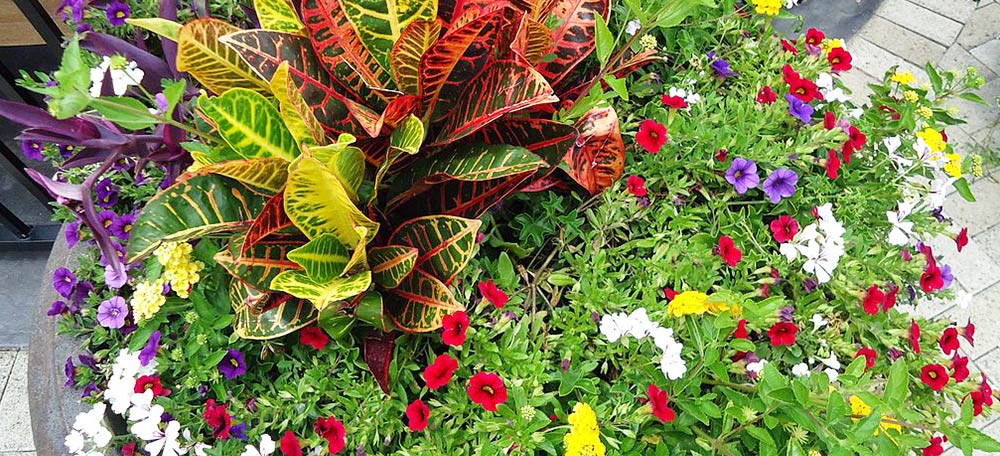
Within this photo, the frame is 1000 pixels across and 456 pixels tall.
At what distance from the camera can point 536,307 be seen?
113 centimetres

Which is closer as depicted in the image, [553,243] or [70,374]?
[70,374]

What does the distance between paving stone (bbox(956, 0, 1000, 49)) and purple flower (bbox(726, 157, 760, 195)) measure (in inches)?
84.6

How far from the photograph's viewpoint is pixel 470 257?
94 centimetres

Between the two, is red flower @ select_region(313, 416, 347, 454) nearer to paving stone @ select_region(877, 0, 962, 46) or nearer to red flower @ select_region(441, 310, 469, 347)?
red flower @ select_region(441, 310, 469, 347)

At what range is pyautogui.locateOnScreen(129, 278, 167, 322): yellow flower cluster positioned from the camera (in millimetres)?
1004

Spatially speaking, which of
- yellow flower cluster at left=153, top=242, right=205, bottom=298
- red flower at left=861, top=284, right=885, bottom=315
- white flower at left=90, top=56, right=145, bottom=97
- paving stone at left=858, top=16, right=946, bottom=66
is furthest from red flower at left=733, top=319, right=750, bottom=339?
paving stone at left=858, top=16, right=946, bottom=66

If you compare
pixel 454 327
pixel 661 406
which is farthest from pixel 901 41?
pixel 454 327

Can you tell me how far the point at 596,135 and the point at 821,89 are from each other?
0.55 meters

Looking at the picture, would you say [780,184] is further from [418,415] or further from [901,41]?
[901,41]

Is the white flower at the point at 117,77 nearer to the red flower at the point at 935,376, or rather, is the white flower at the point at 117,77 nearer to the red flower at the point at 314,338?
the red flower at the point at 314,338

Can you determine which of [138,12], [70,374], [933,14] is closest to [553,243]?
[70,374]

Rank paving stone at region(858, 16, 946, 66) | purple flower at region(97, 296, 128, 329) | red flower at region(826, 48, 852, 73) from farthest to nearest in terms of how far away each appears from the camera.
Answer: paving stone at region(858, 16, 946, 66) → red flower at region(826, 48, 852, 73) → purple flower at region(97, 296, 128, 329)

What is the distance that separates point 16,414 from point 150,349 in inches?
46.9

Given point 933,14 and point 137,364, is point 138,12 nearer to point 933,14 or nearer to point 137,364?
point 137,364
